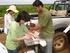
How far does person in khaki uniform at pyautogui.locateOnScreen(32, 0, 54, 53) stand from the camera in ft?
21.6

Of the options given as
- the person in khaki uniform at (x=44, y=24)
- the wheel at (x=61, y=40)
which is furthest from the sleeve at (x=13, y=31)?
the wheel at (x=61, y=40)

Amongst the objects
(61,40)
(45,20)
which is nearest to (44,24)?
(45,20)

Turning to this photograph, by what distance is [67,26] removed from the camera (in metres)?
10.6

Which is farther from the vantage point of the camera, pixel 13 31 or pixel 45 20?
pixel 45 20

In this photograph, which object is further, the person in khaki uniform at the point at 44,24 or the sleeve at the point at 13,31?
the person in khaki uniform at the point at 44,24

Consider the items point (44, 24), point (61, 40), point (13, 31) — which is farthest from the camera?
point (61, 40)

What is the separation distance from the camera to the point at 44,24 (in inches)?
Answer: 261

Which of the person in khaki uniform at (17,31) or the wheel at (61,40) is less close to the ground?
the person in khaki uniform at (17,31)

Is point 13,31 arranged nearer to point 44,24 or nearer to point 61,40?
point 44,24

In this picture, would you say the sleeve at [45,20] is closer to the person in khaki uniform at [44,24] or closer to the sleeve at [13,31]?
the person in khaki uniform at [44,24]

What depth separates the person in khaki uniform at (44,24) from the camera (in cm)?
657

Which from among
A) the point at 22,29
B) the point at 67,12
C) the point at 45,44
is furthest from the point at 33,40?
the point at 67,12

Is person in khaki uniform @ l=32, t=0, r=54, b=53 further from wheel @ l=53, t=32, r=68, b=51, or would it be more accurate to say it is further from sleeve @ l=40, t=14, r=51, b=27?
wheel @ l=53, t=32, r=68, b=51

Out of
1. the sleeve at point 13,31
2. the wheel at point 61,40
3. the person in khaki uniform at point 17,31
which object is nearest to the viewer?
the person in khaki uniform at point 17,31
